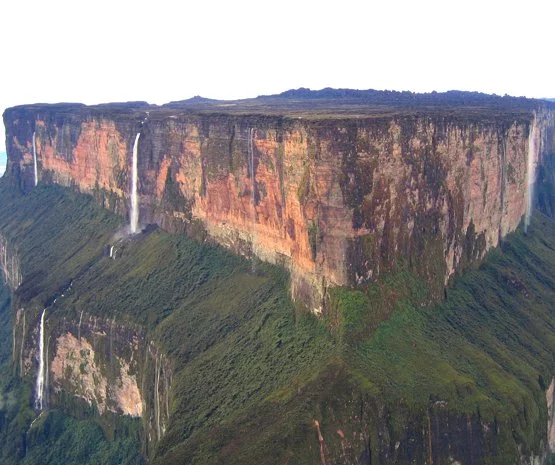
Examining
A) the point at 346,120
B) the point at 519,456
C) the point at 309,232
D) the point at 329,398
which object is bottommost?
the point at 519,456

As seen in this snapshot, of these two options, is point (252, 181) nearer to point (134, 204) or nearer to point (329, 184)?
point (329, 184)

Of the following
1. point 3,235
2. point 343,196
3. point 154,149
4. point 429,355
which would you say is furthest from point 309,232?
point 3,235

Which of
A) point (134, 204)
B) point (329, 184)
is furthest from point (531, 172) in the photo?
point (329, 184)

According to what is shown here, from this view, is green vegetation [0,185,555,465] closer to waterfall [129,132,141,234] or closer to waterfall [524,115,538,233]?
waterfall [129,132,141,234]

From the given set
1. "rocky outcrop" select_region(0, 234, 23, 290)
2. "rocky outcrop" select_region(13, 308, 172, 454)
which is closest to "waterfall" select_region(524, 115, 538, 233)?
"rocky outcrop" select_region(13, 308, 172, 454)

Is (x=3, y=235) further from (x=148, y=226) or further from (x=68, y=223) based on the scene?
(x=148, y=226)
